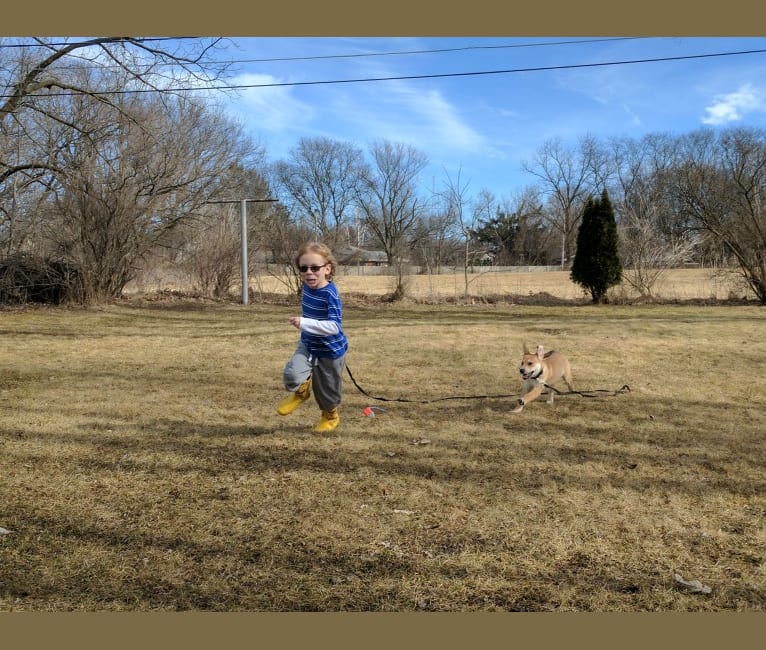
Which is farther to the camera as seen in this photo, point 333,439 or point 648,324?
point 648,324

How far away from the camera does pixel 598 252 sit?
60.3ft

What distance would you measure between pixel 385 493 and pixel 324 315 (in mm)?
1527

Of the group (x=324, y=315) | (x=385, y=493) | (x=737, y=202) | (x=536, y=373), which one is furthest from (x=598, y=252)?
(x=385, y=493)

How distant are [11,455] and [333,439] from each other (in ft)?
7.74

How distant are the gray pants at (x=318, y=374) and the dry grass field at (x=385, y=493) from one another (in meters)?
0.36

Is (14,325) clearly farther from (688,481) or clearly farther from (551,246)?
(551,246)

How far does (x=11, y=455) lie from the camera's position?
4.10 m

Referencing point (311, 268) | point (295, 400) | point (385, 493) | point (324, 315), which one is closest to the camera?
A: point (385, 493)

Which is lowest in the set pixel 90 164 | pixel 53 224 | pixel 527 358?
pixel 527 358

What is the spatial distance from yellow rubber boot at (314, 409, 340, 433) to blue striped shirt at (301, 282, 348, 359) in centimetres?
56

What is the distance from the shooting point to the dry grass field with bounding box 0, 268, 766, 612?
2.45 meters

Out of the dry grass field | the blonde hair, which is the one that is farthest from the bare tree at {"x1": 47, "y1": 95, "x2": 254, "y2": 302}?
the blonde hair

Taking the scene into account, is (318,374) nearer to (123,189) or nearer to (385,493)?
(385,493)

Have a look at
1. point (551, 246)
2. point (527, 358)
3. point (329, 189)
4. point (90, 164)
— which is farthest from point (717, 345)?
point (551, 246)
